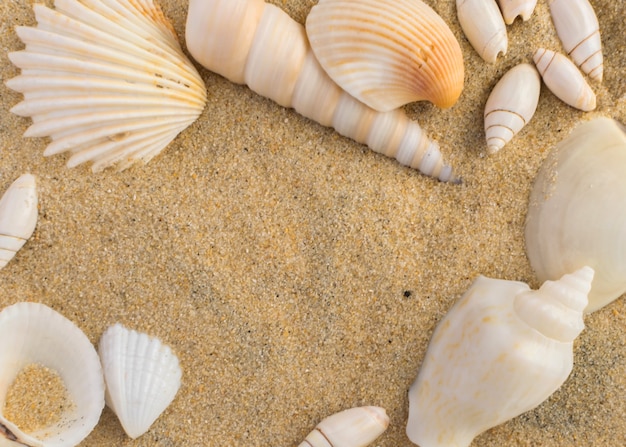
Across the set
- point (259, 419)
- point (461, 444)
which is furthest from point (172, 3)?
point (461, 444)

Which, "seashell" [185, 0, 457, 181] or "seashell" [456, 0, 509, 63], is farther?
"seashell" [456, 0, 509, 63]

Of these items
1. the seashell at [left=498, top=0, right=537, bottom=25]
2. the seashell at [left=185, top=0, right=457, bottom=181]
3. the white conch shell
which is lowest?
the white conch shell

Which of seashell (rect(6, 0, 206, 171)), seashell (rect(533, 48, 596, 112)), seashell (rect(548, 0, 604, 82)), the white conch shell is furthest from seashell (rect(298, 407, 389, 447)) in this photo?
seashell (rect(548, 0, 604, 82))

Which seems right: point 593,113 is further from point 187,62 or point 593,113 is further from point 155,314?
point 155,314

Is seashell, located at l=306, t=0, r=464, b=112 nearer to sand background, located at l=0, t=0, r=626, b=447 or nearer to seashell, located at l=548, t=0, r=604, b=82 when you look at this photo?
sand background, located at l=0, t=0, r=626, b=447

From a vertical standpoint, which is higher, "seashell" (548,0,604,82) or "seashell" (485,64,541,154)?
"seashell" (548,0,604,82)

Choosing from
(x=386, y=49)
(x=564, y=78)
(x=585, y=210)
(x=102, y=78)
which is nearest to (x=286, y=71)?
(x=386, y=49)

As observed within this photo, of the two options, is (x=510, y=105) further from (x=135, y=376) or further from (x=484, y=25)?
(x=135, y=376)

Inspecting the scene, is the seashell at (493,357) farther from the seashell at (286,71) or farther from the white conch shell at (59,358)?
the white conch shell at (59,358)
